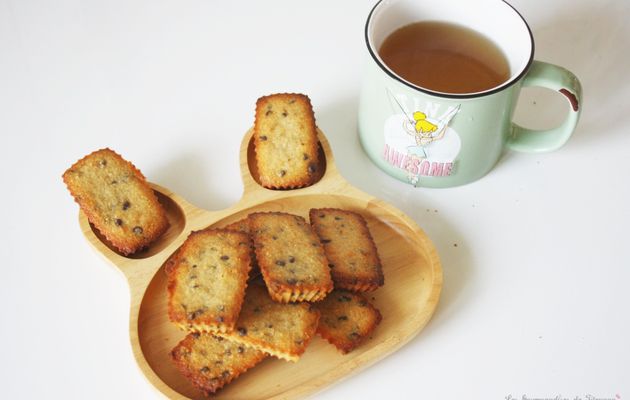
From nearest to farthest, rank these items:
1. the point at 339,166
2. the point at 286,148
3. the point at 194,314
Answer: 1. the point at 194,314
2. the point at 286,148
3. the point at 339,166

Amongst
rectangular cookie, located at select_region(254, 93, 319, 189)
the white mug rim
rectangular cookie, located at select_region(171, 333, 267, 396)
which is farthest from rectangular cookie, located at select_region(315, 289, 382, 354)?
the white mug rim

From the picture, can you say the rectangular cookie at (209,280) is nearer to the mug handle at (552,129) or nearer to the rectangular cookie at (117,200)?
the rectangular cookie at (117,200)

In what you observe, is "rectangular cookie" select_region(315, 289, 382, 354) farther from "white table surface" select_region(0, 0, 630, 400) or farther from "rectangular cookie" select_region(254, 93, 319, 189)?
"rectangular cookie" select_region(254, 93, 319, 189)

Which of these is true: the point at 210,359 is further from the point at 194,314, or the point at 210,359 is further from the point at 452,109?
the point at 452,109

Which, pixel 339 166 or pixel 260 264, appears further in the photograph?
pixel 339 166

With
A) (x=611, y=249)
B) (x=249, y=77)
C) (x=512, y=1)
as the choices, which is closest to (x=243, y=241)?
(x=249, y=77)

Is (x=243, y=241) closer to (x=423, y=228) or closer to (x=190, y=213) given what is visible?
(x=190, y=213)

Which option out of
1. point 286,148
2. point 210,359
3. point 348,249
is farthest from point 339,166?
point 210,359
